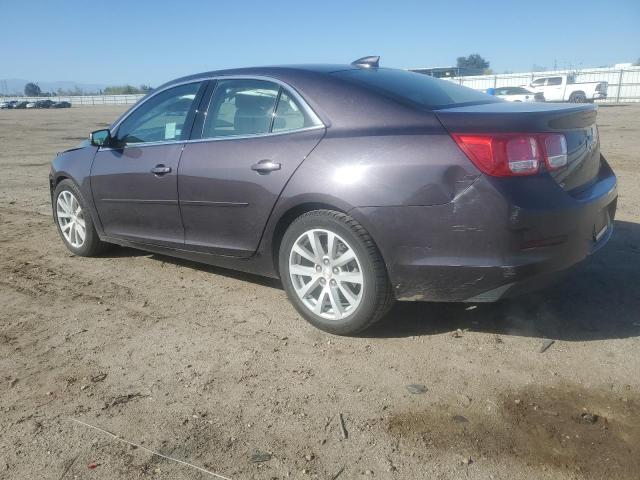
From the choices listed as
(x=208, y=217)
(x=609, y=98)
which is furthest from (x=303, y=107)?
(x=609, y=98)

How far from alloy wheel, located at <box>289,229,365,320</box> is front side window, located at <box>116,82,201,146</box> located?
4.44 ft

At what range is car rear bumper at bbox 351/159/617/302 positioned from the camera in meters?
2.74

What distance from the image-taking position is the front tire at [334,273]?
10.2 feet

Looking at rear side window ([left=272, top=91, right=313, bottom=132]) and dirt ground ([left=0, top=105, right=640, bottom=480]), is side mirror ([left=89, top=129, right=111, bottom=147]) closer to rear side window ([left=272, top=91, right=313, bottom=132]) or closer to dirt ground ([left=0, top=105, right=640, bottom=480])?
dirt ground ([left=0, top=105, right=640, bottom=480])

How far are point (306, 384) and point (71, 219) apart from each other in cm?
337

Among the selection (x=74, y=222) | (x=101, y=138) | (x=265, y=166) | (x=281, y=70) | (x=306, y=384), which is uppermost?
(x=281, y=70)

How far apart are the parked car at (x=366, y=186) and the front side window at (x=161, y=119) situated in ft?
0.06

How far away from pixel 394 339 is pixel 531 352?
2.46 feet

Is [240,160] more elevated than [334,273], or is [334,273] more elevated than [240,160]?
[240,160]

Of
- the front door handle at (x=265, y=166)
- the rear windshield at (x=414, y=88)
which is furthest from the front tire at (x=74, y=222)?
the rear windshield at (x=414, y=88)

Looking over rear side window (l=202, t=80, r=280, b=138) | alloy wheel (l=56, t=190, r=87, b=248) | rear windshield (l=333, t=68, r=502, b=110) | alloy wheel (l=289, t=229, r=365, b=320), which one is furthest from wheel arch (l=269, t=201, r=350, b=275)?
alloy wheel (l=56, t=190, r=87, b=248)

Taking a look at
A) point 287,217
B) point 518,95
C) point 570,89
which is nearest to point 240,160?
point 287,217

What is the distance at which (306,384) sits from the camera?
2.81 meters

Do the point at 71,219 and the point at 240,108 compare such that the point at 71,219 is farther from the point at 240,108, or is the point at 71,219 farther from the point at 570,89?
the point at 570,89
